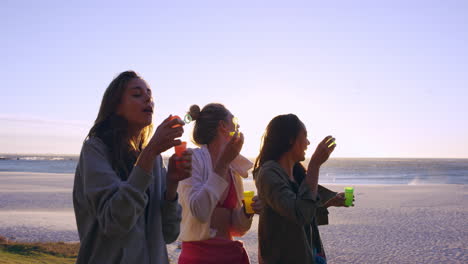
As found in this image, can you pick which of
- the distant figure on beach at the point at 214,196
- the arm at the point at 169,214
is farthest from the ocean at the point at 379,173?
the arm at the point at 169,214

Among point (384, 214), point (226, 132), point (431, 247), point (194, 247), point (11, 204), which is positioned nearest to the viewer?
point (194, 247)

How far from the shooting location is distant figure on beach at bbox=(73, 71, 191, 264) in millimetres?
1897

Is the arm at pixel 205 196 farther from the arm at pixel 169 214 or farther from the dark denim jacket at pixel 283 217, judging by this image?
the arm at pixel 169 214

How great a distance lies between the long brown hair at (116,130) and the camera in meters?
2.12

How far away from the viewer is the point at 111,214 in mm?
1852

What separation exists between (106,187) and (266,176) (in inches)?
48.2

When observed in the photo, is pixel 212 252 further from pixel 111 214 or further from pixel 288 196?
pixel 111 214

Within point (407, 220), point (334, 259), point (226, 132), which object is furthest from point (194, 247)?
point (407, 220)

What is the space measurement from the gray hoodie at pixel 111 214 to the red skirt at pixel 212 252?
2.65 feet

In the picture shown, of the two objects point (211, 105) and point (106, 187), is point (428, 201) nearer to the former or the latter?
point (211, 105)

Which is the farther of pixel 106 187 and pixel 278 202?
pixel 278 202

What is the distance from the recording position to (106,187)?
1904 millimetres

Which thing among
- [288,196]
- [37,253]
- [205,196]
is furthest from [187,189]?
[37,253]

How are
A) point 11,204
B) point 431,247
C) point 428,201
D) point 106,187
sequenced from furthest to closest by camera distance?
point 428,201, point 11,204, point 431,247, point 106,187
